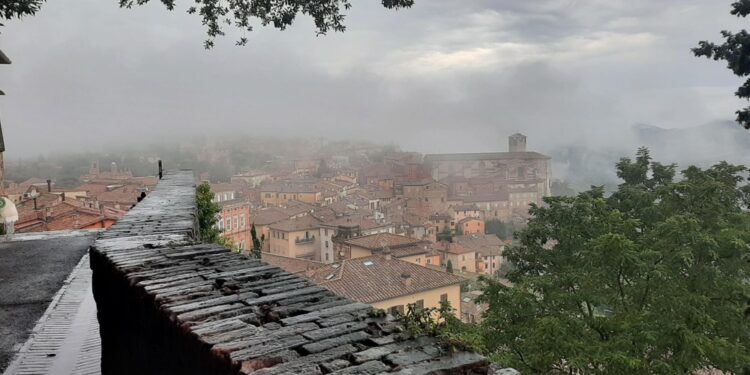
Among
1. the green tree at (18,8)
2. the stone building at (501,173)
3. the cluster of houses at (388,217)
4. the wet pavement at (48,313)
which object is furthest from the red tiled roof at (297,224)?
the green tree at (18,8)

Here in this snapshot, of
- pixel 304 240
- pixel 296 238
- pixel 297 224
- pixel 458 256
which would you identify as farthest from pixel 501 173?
pixel 296 238

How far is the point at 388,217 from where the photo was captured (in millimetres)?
79562

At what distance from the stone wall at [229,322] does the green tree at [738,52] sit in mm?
12596

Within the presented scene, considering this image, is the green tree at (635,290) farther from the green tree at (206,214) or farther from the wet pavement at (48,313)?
the wet pavement at (48,313)

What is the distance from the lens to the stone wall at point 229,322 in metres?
1.82

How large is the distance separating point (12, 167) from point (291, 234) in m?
36.6

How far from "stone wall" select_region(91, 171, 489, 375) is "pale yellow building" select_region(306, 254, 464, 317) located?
2841 cm

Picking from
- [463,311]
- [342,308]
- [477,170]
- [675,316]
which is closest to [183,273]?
[342,308]

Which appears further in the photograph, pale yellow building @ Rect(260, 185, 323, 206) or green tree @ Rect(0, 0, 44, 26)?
pale yellow building @ Rect(260, 185, 323, 206)

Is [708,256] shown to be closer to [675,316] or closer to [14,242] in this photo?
[675,316]

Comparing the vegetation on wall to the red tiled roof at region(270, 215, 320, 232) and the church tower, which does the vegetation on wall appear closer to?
the red tiled roof at region(270, 215, 320, 232)

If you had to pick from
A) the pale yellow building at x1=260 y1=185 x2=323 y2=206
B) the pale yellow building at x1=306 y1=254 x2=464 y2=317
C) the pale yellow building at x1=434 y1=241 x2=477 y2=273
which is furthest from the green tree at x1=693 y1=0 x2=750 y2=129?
the pale yellow building at x1=260 y1=185 x2=323 y2=206

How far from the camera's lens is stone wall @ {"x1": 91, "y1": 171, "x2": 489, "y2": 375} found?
5.98 ft

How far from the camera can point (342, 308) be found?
7.57 feet
